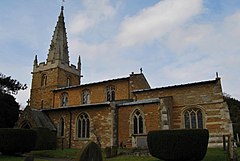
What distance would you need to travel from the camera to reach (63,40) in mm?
41781

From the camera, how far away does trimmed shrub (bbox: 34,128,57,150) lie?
80.3 ft

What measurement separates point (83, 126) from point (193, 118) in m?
12.0

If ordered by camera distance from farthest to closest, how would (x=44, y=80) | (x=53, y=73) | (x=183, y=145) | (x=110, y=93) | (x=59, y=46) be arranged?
(x=59, y=46) → (x=44, y=80) → (x=53, y=73) → (x=110, y=93) → (x=183, y=145)

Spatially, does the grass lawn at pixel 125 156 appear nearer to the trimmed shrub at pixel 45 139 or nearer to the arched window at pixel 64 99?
the trimmed shrub at pixel 45 139

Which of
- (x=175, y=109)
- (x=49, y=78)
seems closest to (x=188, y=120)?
(x=175, y=109)

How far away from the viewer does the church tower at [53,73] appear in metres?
38.1

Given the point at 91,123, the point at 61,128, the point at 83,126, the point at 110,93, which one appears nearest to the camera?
the point at 91,123

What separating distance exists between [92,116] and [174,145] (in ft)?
44.1

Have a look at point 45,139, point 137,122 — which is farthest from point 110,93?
point 45,139

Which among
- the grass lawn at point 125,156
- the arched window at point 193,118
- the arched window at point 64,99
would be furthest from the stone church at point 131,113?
the grass lawn at point 125,156

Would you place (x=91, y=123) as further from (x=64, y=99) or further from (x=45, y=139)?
(x=64, y=99)

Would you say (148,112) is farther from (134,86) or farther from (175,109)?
(134,86)

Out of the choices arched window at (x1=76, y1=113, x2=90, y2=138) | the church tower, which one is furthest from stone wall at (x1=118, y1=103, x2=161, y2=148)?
the church tower

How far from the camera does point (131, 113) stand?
24.8 meters
